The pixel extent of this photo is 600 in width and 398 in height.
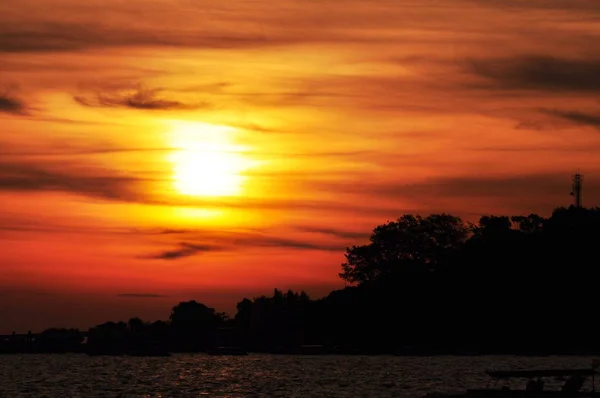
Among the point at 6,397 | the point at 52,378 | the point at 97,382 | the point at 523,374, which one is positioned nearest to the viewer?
the point at 523,374

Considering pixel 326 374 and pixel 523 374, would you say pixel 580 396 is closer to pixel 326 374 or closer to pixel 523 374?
pixel 523 374

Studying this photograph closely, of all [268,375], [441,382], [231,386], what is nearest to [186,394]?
[231,386]

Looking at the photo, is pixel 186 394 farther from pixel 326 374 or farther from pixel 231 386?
pixel 326 374

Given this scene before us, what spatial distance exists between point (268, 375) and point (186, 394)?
55.6 m

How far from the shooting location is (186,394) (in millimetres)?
145375

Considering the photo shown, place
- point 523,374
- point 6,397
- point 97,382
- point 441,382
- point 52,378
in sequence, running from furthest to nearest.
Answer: point 52,378 → point 97,382 → point 441,382 → point 6,397 → point 523,374

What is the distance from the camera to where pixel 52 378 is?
197 meters

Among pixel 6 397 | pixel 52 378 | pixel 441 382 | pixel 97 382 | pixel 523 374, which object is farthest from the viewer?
pixel 52 378

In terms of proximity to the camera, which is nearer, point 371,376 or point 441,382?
point 441,382

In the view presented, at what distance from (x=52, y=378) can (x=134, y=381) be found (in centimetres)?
2424

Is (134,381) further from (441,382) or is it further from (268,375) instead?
(441,382)

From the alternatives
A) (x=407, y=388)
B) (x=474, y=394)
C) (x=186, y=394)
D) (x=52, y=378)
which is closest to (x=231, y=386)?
(x=186, y=394)

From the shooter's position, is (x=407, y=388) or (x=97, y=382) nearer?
(x=407, y=388)

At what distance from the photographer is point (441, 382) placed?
15688 cm
